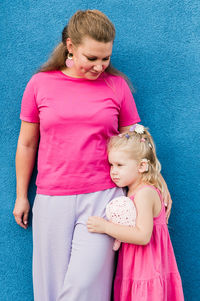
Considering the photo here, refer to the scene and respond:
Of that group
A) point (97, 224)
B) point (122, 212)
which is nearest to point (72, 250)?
point (97, 224)

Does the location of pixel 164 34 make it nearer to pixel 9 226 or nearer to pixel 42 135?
pixel 42 135

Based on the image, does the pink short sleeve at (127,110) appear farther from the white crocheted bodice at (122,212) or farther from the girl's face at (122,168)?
the white crocheted bodice at (122,212)

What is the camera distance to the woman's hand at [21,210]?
5.88ft

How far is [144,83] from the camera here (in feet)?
6.16

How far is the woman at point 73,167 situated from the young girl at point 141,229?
6 centimetres

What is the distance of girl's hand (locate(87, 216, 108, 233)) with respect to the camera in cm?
152

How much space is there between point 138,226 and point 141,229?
0.02 meters

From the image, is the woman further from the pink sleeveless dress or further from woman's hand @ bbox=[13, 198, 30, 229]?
woman's hand @ bbox=[13, 198, 30, 229]

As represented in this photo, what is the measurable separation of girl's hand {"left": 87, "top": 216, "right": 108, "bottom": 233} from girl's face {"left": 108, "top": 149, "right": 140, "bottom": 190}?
0.18 metres

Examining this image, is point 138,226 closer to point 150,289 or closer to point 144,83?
point 150,289

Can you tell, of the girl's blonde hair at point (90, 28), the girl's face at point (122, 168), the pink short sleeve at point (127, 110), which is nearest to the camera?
the girl's blonde hair at point (90, 28)

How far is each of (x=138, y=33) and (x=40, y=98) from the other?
663 millimetres

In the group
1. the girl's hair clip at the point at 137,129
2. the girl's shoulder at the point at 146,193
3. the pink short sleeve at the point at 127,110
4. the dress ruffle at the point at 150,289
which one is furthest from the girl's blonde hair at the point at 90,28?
the dress ruffle at the point at 150,289

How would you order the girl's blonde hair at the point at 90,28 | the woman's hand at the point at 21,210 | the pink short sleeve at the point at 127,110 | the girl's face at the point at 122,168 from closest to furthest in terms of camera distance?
1. the girl's blonde hair at the point at 90,28
2. the girl's face at the point at 122,168
3. the pink short sleeve at the point at 127,110
4. the woman's hand at the point at 21,210
